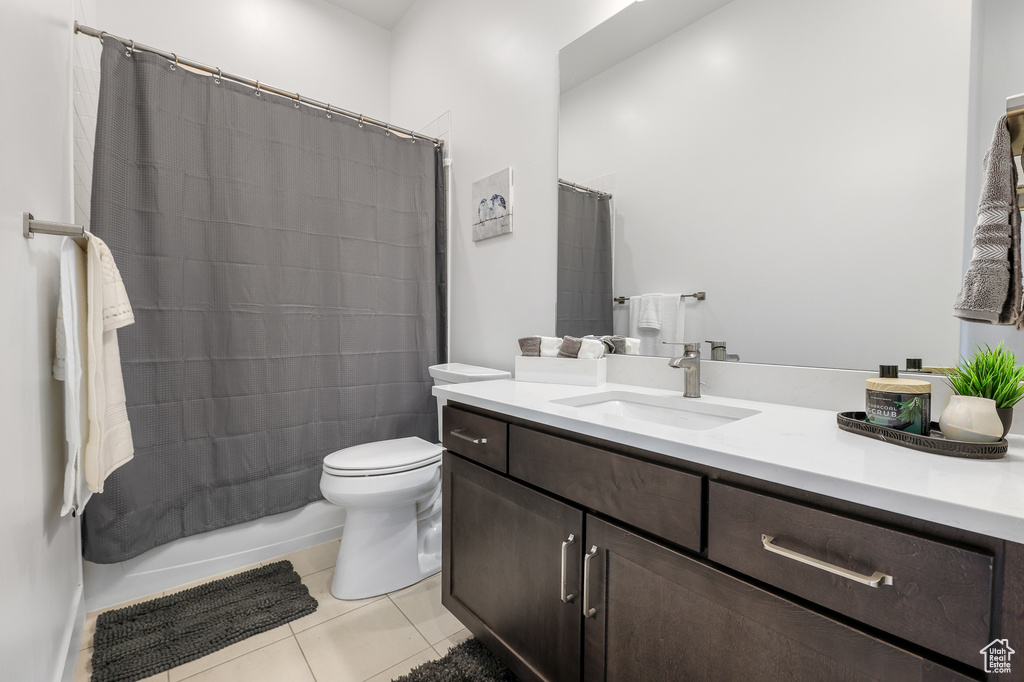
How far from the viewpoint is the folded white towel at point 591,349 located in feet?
4.75

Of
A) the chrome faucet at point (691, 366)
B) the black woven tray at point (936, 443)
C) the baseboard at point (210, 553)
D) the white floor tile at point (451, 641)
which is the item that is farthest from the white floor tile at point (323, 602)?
the black woven tray at point (936, 443)

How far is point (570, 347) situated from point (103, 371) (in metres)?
1.29

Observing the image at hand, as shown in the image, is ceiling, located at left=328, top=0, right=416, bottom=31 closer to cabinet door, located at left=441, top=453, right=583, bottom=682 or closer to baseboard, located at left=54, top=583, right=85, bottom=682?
cabinet door, located at left=441, top=453, right=583, bottom=682

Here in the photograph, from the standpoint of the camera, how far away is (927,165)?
0.91 m

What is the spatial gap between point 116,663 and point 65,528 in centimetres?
43

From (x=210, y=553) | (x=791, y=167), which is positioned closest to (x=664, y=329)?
(x=791, y=167)

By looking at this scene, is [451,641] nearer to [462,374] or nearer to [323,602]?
[323,602]

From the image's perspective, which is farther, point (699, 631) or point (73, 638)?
point (73, 638)

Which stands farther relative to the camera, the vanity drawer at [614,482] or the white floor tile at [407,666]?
the white floor tile at [407,666]

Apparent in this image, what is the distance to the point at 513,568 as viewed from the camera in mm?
1105

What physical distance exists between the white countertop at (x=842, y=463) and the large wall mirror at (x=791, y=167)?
256 mm

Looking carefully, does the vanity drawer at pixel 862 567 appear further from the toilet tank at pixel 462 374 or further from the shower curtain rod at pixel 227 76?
the shower curtain rod at pixel 227 76

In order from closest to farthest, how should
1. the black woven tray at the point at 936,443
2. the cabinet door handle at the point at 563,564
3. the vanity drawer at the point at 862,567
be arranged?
the vanity drawer at the point at 862,567
the black woven tray at the point at 936,443
the cabinet door handle at the point at 563,564

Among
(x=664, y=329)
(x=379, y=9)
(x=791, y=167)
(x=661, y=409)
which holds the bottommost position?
(x=661, y=409)
